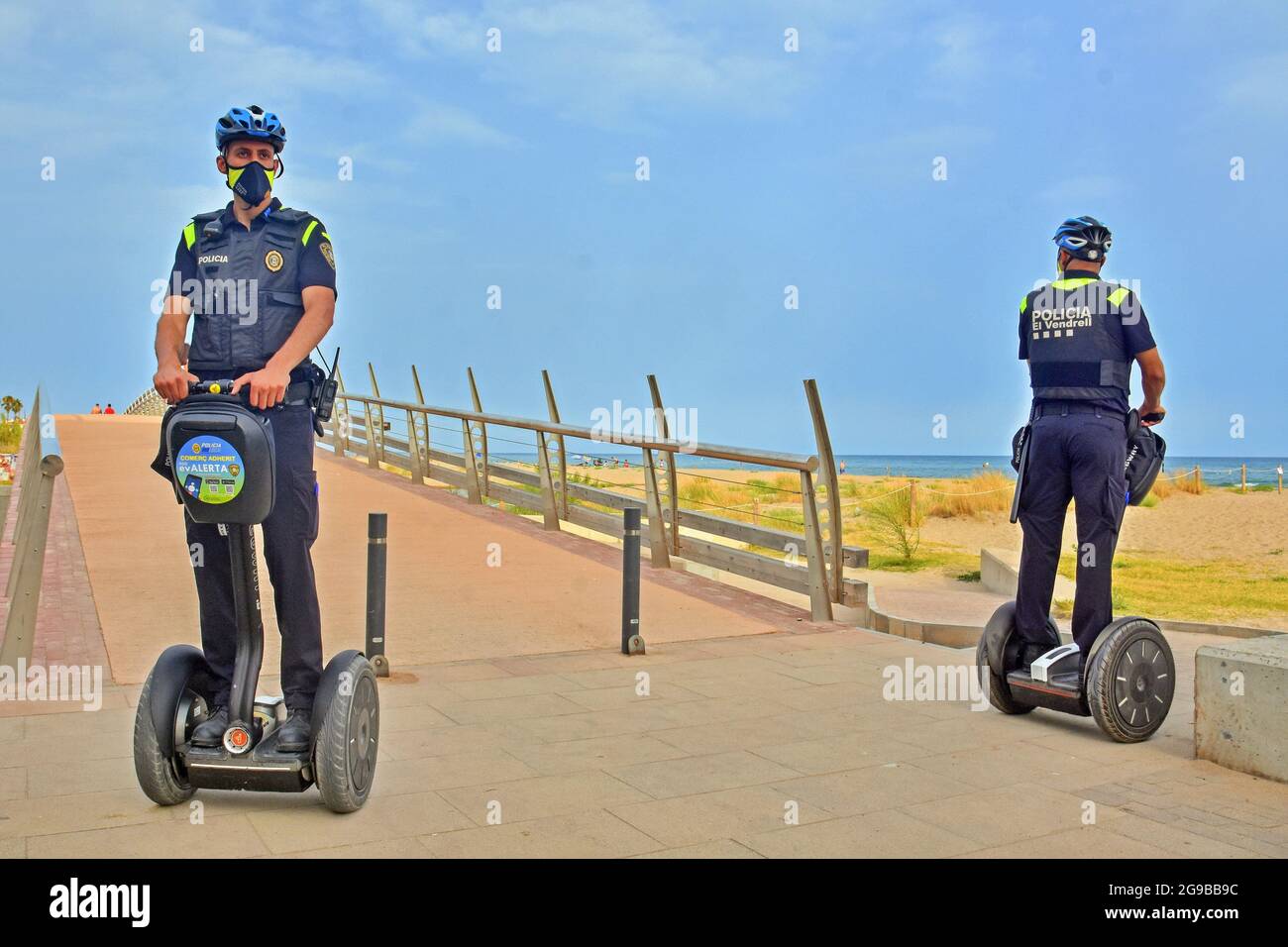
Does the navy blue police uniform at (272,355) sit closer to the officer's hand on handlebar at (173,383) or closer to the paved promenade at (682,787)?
the officer's hand on handlebar at (173,383)

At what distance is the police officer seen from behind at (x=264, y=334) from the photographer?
3820mm

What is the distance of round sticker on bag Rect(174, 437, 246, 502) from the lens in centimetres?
355

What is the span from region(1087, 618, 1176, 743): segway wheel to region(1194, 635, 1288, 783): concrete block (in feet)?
0.96

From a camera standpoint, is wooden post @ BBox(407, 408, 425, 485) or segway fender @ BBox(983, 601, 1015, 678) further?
wooden post @ BBox(407, 408, 425, 485)

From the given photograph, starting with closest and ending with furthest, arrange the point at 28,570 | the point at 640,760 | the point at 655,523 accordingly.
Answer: the point at 640,760 < the point at 28,570 < the point at 655,523

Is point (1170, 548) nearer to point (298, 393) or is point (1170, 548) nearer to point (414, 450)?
point (414, 450)

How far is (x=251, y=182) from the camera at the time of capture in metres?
3.88

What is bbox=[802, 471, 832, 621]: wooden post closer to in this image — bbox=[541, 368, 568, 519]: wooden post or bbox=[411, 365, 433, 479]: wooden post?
bbox=[541, 368, 568, 519]: wooden post

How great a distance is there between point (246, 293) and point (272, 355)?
0.69ft

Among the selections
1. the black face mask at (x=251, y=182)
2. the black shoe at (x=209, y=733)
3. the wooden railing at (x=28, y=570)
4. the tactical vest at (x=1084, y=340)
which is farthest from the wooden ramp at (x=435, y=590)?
the tactical vest at (x=1084, y=340)

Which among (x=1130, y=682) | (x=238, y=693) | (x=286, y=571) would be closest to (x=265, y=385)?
(x=286, y=571)

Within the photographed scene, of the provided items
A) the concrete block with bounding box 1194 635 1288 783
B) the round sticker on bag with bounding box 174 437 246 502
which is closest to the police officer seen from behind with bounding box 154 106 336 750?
the round sticker on bag with bounding box 174 437 246 502

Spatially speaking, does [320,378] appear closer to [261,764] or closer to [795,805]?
[261,764]

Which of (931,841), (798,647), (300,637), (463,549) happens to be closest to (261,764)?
(300,637)
